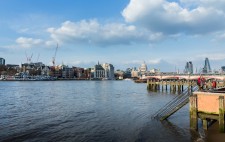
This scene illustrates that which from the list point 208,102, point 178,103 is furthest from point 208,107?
point 178,103

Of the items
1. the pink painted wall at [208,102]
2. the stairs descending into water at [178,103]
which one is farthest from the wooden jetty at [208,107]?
the stairs descending into water at [178,103]

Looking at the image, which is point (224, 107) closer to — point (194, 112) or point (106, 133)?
point (194, 112)

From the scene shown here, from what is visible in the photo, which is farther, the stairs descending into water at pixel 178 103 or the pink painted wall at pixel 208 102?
the stairs descending into water at pixel 178 103

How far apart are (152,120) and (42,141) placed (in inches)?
497

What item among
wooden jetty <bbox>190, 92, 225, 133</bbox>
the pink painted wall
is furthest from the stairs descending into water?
the pink painted wall

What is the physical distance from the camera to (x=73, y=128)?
978 inches

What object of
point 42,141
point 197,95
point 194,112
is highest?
point 197,95

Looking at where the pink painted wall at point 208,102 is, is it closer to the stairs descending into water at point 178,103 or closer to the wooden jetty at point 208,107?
the wooden jetty at point 208,107

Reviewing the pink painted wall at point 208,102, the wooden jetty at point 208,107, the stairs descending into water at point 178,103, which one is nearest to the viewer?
the wooden jetty at point 208,107

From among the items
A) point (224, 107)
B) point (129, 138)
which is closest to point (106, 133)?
point (129, 138)

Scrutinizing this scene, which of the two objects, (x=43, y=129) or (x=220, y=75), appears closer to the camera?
(x=43, y=129)

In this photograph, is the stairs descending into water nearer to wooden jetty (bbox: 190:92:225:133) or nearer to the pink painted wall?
wooden jetty (bbox: 190:92:225:133)

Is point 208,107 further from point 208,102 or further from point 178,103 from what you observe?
point 178,103

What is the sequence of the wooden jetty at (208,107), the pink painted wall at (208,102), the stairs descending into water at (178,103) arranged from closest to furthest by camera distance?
the wooden jetty at (208,107) < the pink painted wall at (208,102) < the stairs descending into water at (178,103)
